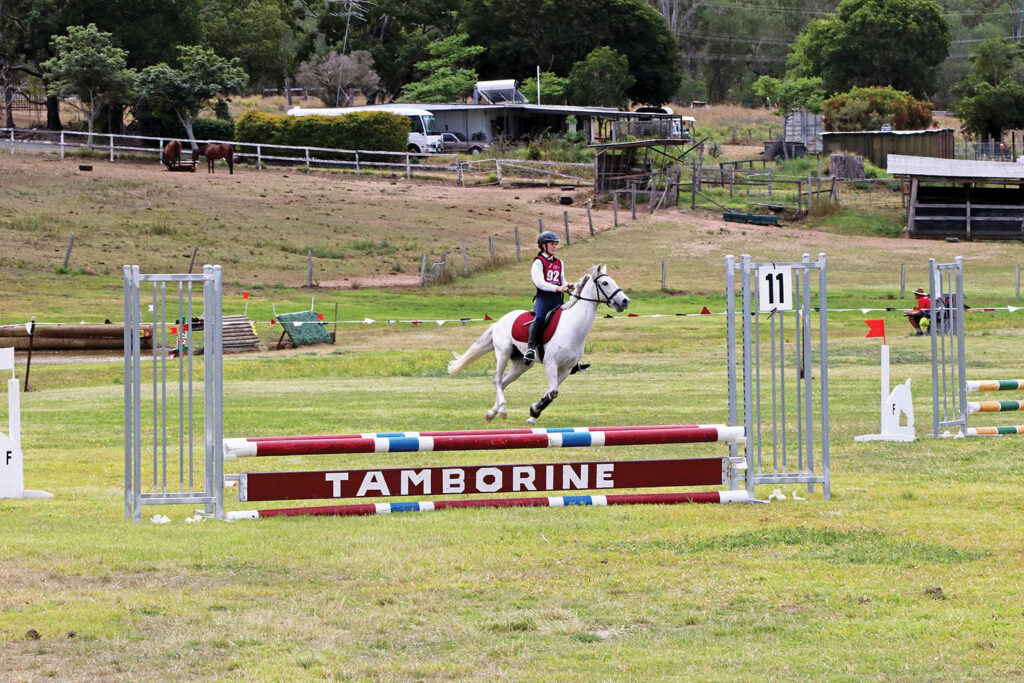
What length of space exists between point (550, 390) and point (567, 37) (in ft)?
272

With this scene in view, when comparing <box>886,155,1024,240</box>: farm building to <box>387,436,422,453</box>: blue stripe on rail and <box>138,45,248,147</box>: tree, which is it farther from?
<box>387,436,422,453</box>: blue stripe on rail

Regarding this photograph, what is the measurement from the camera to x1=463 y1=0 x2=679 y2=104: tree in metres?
97.9

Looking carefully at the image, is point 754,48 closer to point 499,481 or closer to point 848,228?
point 848,228

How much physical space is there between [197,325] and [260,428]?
16.0m

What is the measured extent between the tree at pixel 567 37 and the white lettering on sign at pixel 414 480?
87856 mm

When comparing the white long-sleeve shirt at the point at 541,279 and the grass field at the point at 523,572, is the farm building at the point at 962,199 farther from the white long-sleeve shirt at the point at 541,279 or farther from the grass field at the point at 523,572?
the white long-sleeve shirt at the point at 541,279

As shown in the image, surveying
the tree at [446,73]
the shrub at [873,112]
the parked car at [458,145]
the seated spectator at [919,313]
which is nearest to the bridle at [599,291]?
the seated spectator at [919,313]

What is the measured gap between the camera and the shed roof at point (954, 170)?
63.4 meters

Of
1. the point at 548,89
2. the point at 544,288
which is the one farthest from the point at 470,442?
the point at 548,89

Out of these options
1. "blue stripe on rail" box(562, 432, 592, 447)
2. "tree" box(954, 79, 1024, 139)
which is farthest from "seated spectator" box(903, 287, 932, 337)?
"tree" box(954, 79, 1024, 139)

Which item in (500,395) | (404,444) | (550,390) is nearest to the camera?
(404,444)

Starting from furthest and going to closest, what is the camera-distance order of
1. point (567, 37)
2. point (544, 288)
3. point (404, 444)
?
point (567, 37) → point (544, 288) → point (404, 444)

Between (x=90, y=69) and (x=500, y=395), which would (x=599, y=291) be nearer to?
(x=500, y=395)

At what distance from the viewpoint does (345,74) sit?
98062 mm
